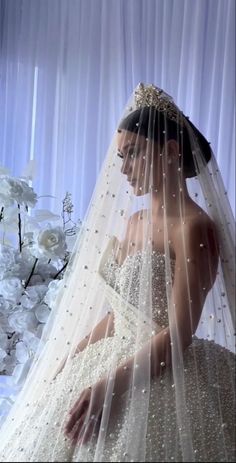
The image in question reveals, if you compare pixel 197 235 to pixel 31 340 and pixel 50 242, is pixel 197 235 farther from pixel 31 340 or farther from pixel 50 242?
pixel 31 340

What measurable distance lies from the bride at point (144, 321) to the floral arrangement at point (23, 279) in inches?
2.3

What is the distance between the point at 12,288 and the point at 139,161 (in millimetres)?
373

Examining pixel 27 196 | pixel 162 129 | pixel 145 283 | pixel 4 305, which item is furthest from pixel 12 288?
pixel 162 129

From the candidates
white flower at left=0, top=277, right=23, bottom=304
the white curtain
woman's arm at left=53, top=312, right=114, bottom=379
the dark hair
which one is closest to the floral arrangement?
white flower at left=0, top=277, right=23, bottom=304

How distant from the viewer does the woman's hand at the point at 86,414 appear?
0.92m

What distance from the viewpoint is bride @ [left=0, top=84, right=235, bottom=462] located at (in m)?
0.92

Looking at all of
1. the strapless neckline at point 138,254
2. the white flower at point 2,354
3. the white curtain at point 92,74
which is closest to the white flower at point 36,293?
the white flower at point 2,354

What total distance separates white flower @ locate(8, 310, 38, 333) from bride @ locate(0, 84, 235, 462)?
6 centimetres

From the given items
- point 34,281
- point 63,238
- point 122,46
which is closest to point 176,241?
point 63,238

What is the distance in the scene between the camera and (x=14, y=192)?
1.25 meters

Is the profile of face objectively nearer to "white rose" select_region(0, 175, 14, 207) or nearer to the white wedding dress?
the white wedding dress

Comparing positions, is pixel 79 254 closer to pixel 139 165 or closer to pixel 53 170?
pixel 139 165

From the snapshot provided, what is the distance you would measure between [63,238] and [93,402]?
389mm

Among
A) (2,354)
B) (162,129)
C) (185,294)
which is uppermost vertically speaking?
(162,129)
